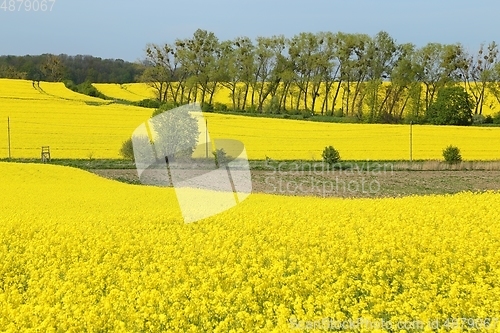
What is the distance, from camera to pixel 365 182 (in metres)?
28.2

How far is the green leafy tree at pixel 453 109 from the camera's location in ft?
167

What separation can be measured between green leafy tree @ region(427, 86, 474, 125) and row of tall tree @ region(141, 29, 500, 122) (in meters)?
4.92

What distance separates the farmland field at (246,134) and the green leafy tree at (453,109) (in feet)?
17.4

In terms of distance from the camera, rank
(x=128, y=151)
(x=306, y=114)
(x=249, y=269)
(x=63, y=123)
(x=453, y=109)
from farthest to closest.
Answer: (x=306, y=114)
(x=453, y=109)
(x=63, y=123)
(x=128, y=151)
(x=249, y=269)

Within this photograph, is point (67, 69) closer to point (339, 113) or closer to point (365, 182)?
point (339, 113)

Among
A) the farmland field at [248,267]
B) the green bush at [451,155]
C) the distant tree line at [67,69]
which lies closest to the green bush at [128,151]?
the farmland field at [248,267]

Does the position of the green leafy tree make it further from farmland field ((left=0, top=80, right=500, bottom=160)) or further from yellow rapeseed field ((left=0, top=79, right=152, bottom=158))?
yellow rapeseed field ((left=0, top=79, right=152, bottom=158))

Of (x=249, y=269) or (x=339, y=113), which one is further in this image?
(x=339, y=113)

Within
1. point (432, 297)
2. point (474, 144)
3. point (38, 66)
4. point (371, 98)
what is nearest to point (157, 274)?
point (432, 297)

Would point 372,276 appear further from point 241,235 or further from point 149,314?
point 241,235

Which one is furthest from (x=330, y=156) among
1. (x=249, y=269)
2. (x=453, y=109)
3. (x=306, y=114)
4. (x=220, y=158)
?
(x=249, y=269)

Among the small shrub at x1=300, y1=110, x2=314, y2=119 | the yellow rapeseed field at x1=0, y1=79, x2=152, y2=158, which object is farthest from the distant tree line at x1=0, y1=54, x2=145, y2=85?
the small shrub at x1=300, y1=110, x2=314, y2=119

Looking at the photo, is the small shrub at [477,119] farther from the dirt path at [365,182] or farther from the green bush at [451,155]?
the dirt path at [365,182]

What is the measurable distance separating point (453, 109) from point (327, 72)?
46.3 feet
